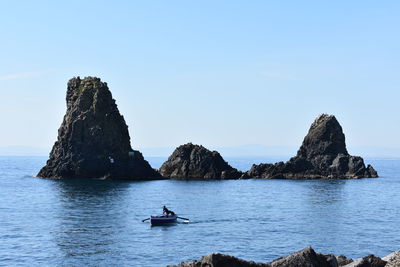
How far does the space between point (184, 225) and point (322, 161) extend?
106 meters

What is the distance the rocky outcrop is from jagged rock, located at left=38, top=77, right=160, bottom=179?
38.0m

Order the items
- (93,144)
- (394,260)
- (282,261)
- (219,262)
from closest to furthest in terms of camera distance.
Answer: (219,262) → (282,261) → (394,260) → (93,144)

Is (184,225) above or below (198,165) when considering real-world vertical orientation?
below

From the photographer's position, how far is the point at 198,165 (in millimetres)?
158625

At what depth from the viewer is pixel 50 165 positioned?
5960 inches

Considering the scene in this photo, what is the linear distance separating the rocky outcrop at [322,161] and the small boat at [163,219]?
96240 mm

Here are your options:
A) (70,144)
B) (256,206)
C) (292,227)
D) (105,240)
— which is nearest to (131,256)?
(105,240)

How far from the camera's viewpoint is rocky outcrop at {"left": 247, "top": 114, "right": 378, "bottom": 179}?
16450 cm

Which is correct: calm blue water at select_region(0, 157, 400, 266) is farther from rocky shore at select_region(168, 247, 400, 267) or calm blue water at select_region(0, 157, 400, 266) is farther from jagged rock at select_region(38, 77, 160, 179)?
rocky shore at select_region(168, 247, 400, 267)

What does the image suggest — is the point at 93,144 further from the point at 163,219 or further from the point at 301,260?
the point at 301,260

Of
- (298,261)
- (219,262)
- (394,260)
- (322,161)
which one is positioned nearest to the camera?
(219,262)

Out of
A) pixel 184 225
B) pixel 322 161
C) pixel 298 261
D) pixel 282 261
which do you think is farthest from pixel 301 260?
pixel 322 161

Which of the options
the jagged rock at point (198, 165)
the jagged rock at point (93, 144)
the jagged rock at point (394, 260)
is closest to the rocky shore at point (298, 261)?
the jagged rock at point (394, 260)

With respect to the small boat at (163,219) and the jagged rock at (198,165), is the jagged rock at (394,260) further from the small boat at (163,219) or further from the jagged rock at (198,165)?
the jagged rock at (198,165)
